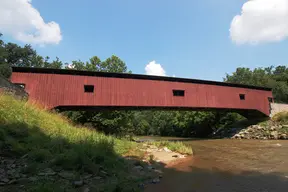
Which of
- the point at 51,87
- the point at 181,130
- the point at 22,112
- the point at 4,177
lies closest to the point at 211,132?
the point at 181,130

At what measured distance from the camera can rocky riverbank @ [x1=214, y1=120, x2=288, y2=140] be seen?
63.7ft

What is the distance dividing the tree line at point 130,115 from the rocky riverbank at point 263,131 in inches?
223

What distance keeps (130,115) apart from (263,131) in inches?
603

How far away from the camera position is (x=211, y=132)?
102 ft

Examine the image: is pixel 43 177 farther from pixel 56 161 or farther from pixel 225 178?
pixel 225 178

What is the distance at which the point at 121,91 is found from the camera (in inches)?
599

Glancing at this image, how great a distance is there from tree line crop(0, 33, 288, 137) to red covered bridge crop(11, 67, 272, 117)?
142 inches

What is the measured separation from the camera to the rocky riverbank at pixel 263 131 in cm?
1942

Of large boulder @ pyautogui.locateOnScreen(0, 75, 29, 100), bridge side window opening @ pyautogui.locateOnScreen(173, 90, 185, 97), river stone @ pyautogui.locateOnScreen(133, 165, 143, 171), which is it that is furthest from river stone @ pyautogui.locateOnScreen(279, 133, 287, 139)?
large boulder @ pyautogui.locateOnScreen(0, 75, 29, 100)

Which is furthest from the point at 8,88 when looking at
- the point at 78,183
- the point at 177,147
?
the point at 177,147

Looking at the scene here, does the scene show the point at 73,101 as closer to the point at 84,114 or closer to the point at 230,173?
the point at 84,114

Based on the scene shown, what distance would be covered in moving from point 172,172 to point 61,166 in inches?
150

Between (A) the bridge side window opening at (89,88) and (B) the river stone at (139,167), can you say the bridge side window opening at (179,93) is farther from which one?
(B) the river stone at (139,167)

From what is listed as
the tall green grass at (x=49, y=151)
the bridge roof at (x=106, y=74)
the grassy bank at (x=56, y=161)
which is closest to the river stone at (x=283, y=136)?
the bridge roof at (x=106, y=74)
